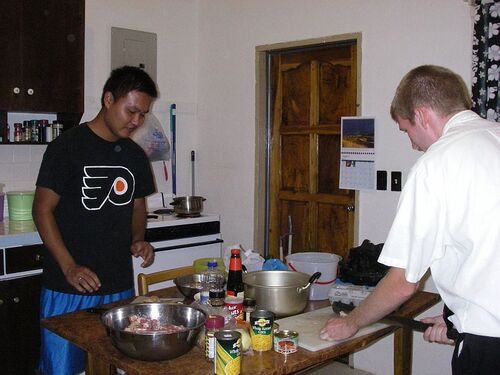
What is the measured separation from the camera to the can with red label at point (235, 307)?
1885 mm

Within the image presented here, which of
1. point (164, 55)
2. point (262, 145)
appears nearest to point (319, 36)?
point (262, 145)

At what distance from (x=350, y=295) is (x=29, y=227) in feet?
6.61

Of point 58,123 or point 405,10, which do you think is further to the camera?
point 58,123

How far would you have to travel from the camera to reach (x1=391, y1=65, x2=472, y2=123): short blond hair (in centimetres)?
161

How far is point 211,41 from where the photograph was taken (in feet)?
14.8

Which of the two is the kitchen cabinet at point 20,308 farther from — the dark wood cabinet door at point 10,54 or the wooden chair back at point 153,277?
the wooden chair back at point 153,277

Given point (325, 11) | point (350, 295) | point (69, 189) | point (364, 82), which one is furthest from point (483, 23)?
point (69, 189)

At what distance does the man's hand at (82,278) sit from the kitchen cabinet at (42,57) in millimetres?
1593

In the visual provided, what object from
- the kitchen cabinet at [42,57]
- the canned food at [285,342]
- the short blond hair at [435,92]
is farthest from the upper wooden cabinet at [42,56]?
the short blond hair at [435,92]

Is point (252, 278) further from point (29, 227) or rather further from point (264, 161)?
point (264, 161)

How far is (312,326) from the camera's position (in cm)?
195

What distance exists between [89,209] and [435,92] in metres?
1.41

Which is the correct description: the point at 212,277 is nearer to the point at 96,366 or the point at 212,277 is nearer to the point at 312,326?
the point at 312,326

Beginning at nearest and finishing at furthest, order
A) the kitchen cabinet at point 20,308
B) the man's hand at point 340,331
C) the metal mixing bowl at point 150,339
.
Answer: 1. the metal mixing bowl at point 150,339
2. the man's hand at point 340,331
3. the kitchen cabinet at point 20,308
